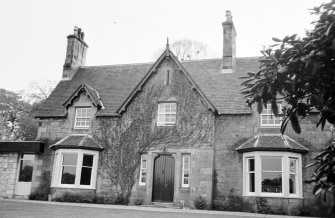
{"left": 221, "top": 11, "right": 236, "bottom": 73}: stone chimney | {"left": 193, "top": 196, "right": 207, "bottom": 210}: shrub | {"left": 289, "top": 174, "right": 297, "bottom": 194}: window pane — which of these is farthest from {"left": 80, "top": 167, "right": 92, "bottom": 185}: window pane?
{"left": 289, "top": 174, "right": 297, "bottom": 194}: window pane

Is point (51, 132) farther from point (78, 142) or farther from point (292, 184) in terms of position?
point (292, 184)

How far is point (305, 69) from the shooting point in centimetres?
327

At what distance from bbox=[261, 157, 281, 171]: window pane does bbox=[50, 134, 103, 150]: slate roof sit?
9133 mm

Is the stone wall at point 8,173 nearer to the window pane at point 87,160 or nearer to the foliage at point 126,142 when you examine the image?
the window pane at point 87,160

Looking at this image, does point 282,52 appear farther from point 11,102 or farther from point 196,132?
point 11,102

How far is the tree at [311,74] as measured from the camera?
3156mm

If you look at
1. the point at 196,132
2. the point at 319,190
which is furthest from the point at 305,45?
the point at 196,132

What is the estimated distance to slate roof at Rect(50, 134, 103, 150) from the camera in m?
20.0

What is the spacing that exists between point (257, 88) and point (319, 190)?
4.07 feet

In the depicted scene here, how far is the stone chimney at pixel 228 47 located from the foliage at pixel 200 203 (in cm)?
839

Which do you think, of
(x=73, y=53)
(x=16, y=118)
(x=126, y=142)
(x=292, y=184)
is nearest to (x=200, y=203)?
(x=292, y=184)

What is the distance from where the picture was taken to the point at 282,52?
361 centimetres

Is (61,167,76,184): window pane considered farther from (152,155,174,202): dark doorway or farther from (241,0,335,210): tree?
(241,0,335,210): tree

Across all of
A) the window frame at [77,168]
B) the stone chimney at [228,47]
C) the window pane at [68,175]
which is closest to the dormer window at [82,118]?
the window frame at [77,168]
